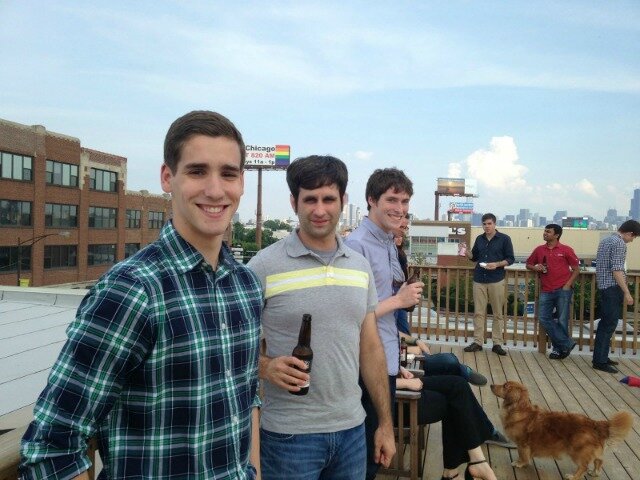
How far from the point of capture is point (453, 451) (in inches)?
125

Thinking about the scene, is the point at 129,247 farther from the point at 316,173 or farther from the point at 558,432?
the point at 316,173

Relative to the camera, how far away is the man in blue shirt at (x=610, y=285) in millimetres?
5953

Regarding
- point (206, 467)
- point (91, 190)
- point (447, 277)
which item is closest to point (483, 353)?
point (447, 277)

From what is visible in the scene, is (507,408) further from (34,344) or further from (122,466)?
(34,344)

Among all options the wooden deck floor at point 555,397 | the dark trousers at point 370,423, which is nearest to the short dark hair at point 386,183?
the dark trousers at point 370,423

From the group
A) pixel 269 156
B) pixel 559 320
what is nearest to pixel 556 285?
pixel 559 320

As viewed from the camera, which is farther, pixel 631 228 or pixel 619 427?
pixel 631 228

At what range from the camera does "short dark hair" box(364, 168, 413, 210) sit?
124 inches

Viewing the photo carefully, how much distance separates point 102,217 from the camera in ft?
142

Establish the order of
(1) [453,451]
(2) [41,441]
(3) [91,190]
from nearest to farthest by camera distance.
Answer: (2) [41,441] → (1) [453,451] → (3) [91,190]

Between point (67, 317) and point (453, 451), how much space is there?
525cm

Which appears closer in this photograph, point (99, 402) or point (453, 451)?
point (99, 402)

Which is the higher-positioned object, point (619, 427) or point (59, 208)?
point (59, 208)

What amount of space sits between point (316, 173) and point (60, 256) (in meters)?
41.7
